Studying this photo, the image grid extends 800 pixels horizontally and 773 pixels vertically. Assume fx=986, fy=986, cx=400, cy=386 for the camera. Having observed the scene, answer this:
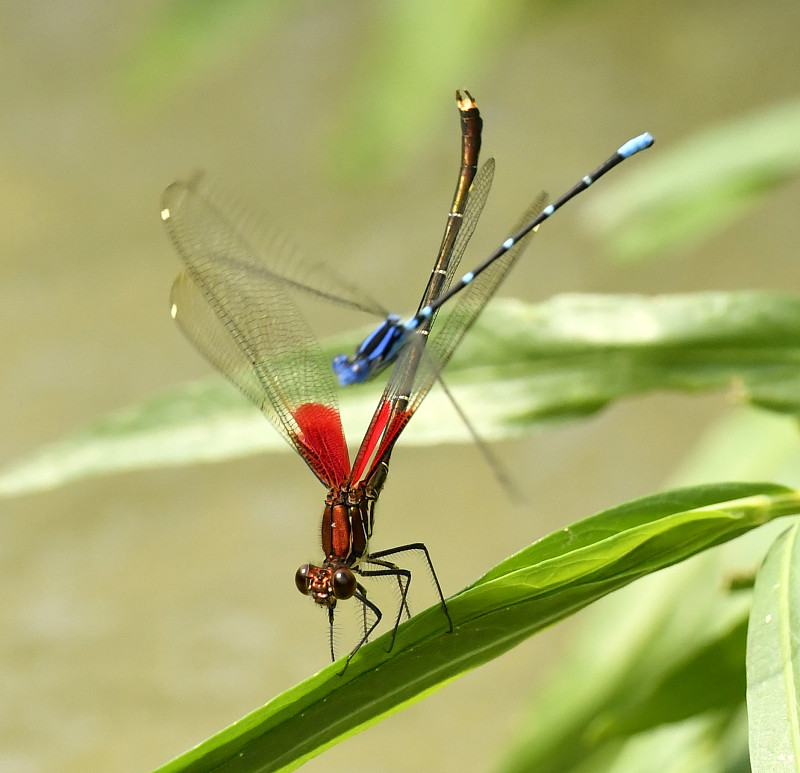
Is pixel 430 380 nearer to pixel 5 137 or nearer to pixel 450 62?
pixel 450 62

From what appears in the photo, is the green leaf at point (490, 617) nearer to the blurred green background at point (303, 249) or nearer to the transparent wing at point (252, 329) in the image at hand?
the transparent wing at point (252, 329)

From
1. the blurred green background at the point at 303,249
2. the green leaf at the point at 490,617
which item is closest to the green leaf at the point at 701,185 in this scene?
the blurred green background at the point at 303,249

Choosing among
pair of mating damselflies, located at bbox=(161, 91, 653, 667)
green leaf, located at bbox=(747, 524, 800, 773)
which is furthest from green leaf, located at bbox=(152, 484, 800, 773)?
pair of mating damselflies, located at bbox=(161, 91, 653, 667)

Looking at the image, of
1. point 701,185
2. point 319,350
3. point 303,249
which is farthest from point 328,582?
point 303,249

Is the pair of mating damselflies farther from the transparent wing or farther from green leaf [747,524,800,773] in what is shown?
green leaf [747,524,800,773]

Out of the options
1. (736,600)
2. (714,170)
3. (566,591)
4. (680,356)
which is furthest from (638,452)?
(566,591)

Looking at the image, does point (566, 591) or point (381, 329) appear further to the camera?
point (381, 329)
